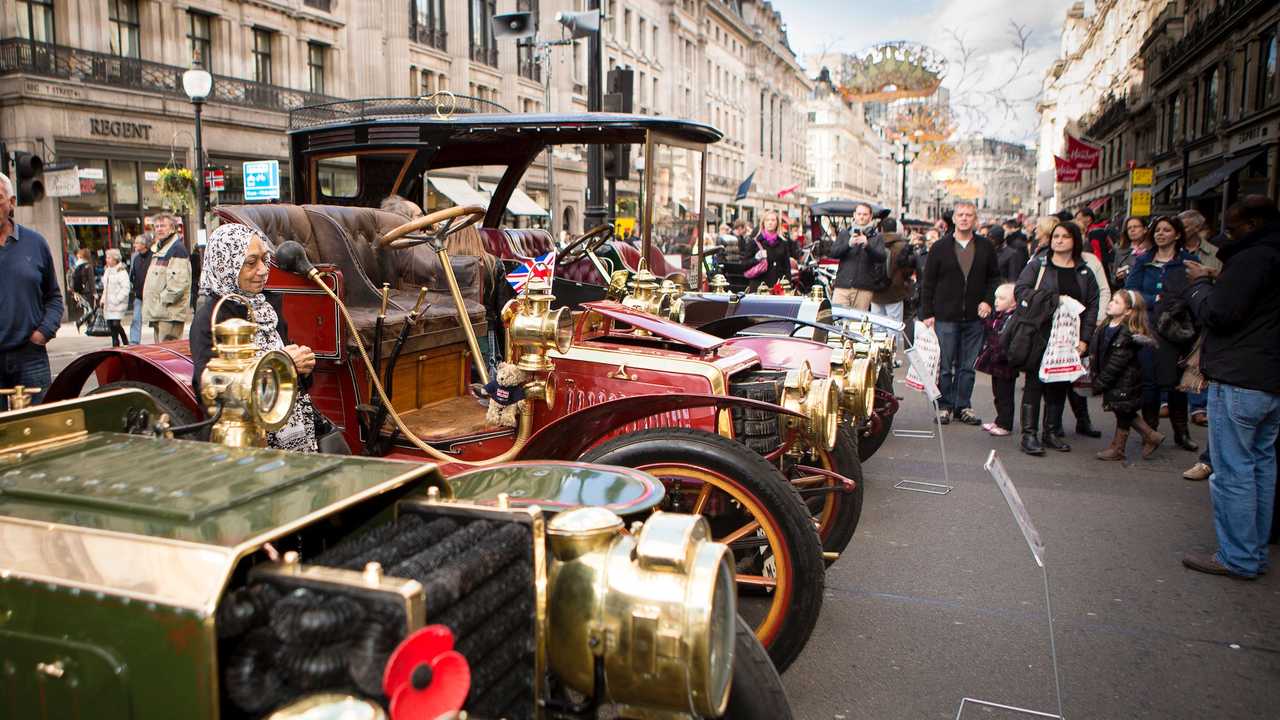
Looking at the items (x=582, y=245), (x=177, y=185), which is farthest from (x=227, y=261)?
(x=177, y=185)

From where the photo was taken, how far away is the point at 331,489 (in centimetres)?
167

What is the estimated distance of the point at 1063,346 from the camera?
6816mm

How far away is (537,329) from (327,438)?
912 millimetres

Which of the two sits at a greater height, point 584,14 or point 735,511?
point 584,14

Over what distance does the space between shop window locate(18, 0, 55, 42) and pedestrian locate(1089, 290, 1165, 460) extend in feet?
69.0

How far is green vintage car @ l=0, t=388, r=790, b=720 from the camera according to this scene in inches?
50.9

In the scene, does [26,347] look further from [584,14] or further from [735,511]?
→ [584,14]

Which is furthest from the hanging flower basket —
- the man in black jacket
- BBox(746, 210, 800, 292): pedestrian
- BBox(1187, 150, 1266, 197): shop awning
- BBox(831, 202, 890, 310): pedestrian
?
BBox(1187, 150, 1266, 197): shop awning

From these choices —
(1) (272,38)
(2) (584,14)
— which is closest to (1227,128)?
(2) (584,14)

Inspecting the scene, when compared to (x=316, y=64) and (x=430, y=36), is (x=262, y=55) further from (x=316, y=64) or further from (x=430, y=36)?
(x=430, y=36)

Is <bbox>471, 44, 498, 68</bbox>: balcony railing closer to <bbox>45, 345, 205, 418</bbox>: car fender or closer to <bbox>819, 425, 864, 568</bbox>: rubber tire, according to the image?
<bbox>45, 345, 205, 418</bbox>: car fender

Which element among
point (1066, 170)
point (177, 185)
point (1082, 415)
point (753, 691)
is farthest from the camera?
point (177, 185)

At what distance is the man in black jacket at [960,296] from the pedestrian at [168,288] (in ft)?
27.1

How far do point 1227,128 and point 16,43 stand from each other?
2784cm
